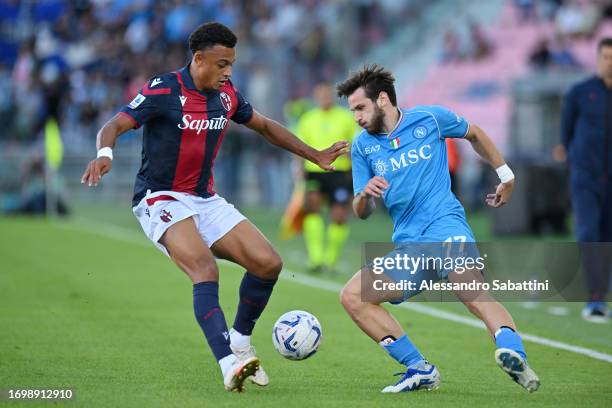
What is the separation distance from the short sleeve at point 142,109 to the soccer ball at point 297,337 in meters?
1.55

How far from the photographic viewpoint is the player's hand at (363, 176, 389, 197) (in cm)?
684

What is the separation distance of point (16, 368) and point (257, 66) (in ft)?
72.1

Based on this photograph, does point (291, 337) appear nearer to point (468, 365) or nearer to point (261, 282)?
point (261, 282)

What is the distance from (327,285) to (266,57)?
16.2m

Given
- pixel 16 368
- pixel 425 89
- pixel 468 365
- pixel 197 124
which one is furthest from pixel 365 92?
pixel 425 89

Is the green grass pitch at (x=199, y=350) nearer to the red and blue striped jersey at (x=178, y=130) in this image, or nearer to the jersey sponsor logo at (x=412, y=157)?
the red and blue striped jersey at (x=178, y=130)

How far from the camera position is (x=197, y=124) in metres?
7.55

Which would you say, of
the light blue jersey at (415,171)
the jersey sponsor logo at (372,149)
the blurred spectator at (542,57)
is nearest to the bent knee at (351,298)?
the light blue jersey at (415,171)

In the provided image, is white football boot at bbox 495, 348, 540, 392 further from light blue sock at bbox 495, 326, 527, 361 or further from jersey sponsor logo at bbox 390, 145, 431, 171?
jersey sponsor logo at bbox 390, 145, 431, 171

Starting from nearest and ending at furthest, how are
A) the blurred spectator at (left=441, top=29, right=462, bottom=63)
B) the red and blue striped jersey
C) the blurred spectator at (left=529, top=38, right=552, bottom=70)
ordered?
the red and blue striped jersey
the blurred spectator at (left=529, top=38, right=552, bottom=70)
the blurred spectator at (left=441, top=29, right=462, bottom=63)

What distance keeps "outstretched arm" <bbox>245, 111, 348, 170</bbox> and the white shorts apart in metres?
0.68

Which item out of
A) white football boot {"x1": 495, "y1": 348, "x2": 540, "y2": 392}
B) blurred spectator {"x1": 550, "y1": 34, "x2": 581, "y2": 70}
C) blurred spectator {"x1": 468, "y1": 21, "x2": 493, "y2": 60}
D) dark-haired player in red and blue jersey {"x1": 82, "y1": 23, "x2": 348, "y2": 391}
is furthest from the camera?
blurred spectator {"x1": 468, "y1": 21, "x2": 493, "y2": 60}

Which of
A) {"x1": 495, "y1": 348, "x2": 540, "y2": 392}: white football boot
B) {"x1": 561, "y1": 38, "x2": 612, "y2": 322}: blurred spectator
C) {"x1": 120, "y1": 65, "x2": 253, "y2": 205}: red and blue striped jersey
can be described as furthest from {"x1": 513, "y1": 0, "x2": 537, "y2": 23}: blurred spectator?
{"x1": 495, "y1": 348, "x2": 540, "y2": 392}: white football boot

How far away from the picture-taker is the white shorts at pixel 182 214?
24.6 feet
